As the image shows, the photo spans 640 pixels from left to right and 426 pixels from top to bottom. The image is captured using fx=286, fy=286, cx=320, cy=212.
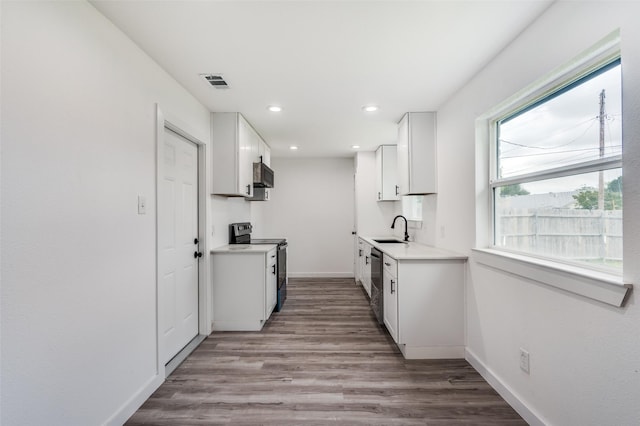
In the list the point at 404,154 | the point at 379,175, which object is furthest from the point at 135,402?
the point at 379,175

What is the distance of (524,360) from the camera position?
177 cm

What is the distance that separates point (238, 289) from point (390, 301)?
1625 mm

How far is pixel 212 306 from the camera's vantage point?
3.14 metres

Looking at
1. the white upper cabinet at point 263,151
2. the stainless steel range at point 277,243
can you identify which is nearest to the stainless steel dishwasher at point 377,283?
the stainless steel range at point 277,243

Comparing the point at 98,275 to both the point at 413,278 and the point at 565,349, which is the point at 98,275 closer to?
the point at 413,278

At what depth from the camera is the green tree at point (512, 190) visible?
1.96 meters

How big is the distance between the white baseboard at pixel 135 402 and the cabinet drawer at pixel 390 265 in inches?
81.0

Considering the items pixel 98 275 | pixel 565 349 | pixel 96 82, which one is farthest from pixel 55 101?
pixel 565 349

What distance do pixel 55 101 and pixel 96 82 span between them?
0.31 m

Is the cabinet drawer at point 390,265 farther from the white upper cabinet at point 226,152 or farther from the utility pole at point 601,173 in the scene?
the white upper cabinet at point 226,152

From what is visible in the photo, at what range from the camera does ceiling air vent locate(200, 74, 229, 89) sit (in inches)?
92.1

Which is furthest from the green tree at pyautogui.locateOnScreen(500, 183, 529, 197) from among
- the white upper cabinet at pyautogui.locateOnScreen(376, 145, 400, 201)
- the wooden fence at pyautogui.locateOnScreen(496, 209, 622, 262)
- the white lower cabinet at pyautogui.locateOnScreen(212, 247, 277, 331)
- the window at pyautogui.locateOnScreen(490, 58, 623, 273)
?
the white upper cabinet at pyautogui.locateOnScreen(376, 145, 400, 201)

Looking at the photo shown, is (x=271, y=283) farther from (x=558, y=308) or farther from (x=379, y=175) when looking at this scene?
(x=558, y=308)

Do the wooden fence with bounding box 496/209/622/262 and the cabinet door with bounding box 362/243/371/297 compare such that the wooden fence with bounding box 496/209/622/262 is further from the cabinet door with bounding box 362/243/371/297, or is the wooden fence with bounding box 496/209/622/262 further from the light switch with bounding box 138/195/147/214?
the light switch with bounding box 138/195/147/214
